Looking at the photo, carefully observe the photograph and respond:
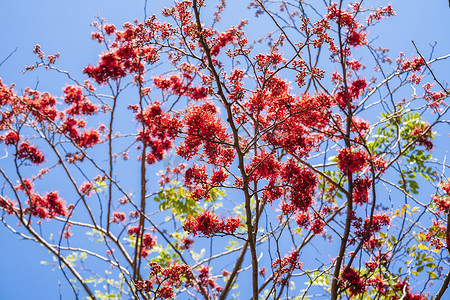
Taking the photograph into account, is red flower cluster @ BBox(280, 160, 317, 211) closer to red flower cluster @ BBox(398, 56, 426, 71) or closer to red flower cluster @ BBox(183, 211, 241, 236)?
red flower cluster @ BBox(183, 211, 241, 236)

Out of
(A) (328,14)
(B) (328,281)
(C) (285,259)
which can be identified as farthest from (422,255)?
(A) (328,14)

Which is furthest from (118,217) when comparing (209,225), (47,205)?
(209,225)

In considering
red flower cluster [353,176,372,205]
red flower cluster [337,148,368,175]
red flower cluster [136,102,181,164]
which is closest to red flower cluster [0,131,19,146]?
red flower cluster [136,102,181,164]

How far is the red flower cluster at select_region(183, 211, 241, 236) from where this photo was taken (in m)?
3.15

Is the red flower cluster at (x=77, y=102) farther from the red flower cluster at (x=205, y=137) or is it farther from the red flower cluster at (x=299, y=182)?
the red flower cluster at (x=299, y=182)

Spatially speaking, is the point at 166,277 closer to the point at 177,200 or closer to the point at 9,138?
the point at 177,200

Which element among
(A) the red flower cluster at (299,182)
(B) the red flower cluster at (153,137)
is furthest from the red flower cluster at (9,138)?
(A) the red flower cluster at (299,182)

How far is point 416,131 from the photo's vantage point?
507 cm

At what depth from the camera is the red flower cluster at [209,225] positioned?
3150 mm

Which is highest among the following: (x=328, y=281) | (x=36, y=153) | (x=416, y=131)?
(x=36, y=153)

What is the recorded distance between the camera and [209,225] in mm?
3152

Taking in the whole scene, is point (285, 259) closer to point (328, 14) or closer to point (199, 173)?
point (199, 173)

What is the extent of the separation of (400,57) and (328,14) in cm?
125

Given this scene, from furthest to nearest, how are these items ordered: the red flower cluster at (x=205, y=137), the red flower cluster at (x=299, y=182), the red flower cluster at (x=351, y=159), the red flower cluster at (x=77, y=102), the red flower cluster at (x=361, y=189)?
the red flower cluster at (x=77, y=102) < the red flower cluster at (x=361, y=189) < the red flower cluster at (x=351, y=159) < the red flower cluster at (x=299, y=182) < the red flower cluster at (x=205, y=137)
